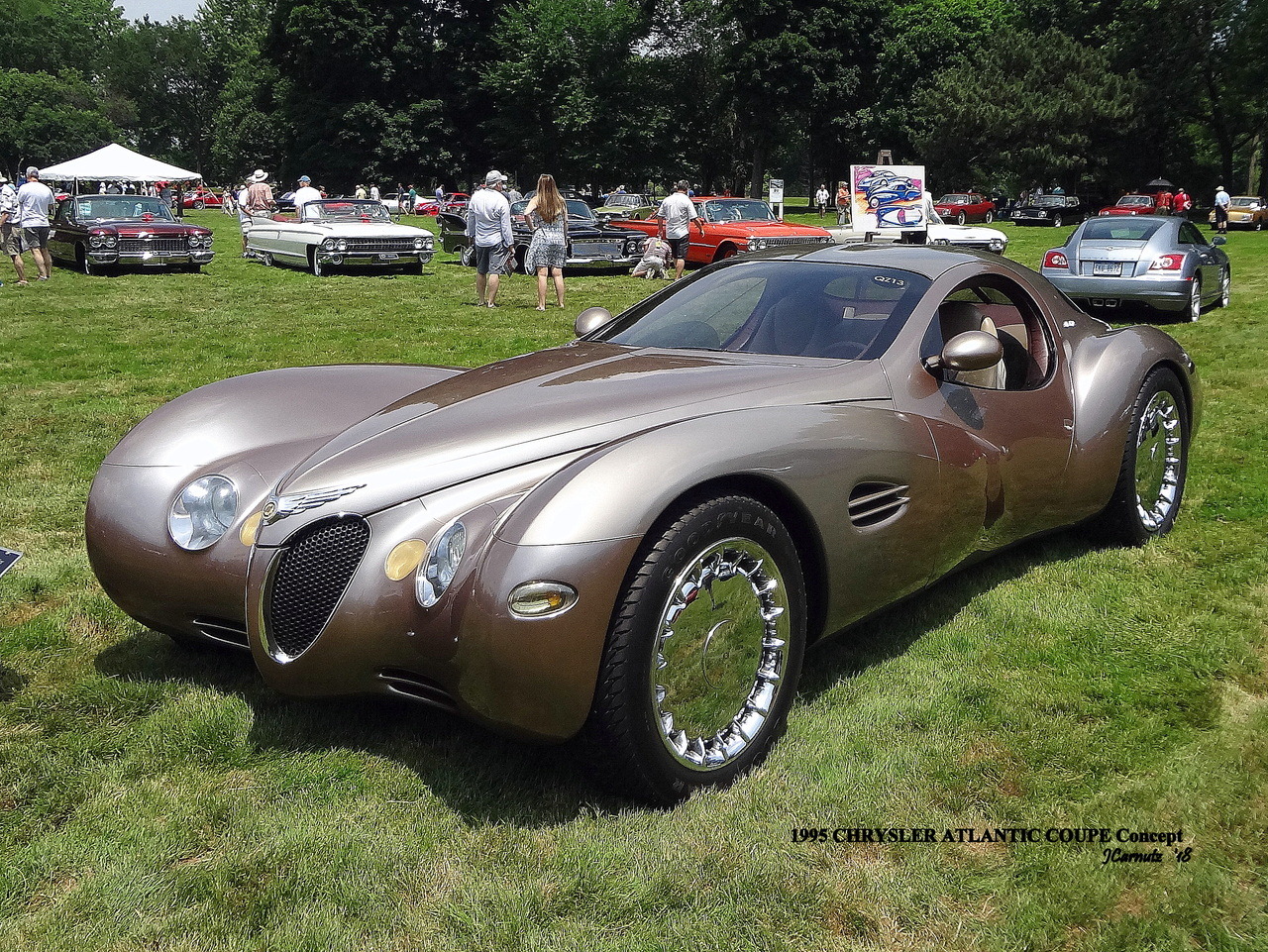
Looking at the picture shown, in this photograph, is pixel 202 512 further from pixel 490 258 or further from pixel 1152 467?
pixel 490 258

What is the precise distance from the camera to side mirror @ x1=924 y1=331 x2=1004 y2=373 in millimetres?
3611

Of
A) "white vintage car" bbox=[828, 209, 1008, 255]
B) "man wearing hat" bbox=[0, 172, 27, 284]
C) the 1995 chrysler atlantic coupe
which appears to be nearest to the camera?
the 1995 chrysler atlantic coupe

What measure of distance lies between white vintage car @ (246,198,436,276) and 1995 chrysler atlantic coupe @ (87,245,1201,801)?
52.5 ft

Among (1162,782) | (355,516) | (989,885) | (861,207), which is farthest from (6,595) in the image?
(861,207)

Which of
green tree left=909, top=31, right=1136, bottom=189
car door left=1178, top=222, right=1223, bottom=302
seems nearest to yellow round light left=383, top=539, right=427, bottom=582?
car door left=1178, top=222, right=1223, bottom=302

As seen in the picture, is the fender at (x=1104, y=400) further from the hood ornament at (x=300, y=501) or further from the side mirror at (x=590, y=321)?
the hood ornament at (x=300, y=501)

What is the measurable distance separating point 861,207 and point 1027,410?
1820 cm

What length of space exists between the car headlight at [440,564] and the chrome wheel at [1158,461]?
327cm

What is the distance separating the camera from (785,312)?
4.02 metres

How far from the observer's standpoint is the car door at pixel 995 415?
145 inches

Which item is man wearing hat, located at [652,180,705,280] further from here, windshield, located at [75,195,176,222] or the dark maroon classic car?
windshield, located at [75,195,176,222]

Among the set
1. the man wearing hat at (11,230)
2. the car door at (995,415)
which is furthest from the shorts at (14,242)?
the car door at (995,415)

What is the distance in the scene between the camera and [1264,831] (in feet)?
8.98

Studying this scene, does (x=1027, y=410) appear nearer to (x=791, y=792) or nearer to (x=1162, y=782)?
(x=1162, y=782)
